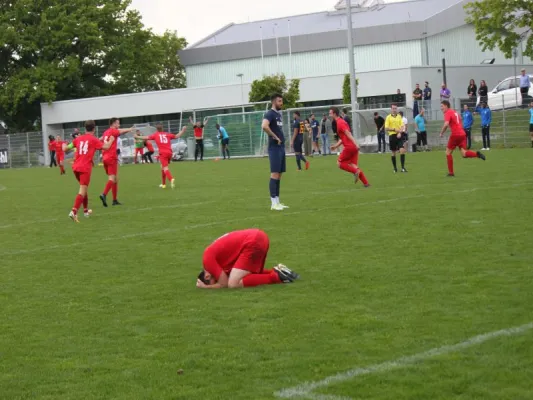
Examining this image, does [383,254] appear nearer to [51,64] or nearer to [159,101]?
[159,101]

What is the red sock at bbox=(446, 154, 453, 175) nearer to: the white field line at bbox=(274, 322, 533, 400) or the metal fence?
the metal fence

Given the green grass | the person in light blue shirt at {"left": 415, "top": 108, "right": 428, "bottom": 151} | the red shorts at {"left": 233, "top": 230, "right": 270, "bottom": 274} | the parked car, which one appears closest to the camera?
the green grass

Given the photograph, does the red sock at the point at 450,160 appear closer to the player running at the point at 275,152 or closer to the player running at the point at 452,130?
A: the player running at the point at 452,130

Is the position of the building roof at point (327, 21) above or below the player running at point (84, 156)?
above

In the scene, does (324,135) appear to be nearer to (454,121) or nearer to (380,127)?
Answer: (380,127)

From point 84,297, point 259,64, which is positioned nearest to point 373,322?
point 84,297

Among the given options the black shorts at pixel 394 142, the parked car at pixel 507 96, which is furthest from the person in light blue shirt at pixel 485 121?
the black shorts at pixel 394 142

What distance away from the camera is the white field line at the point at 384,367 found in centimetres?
578

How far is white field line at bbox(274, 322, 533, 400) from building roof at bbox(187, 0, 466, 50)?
185ft

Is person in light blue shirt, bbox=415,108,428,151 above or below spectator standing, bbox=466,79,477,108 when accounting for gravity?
below

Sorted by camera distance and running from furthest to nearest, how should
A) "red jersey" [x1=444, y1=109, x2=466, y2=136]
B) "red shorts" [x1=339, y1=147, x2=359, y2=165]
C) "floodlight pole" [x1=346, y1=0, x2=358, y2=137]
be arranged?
"floodlight pole" [x1=346, y1=0, x2=358, y2=137]
"red jersey" [x1=444, y1=109, x2=466, y2=136]
"red shorts" [x1=339, y1=147, x2=359, y2=165]

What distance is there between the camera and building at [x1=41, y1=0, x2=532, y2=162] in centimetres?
5788

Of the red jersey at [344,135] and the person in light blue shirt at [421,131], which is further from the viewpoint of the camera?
the person in light blue shirt at [421,131]

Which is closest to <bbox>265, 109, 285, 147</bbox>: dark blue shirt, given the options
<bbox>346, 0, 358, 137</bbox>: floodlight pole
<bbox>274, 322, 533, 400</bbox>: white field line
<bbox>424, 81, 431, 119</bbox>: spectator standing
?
<bbox>274, 322, 533, 400</bbox>: white field line
